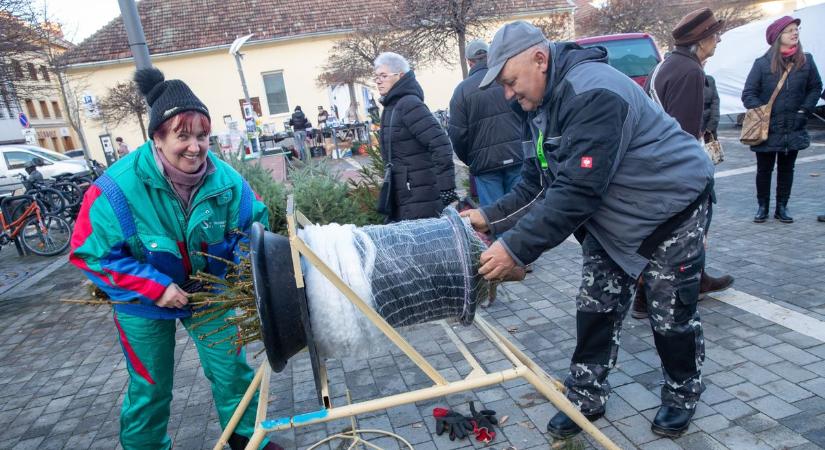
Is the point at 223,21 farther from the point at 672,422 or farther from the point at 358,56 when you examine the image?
the point at 672,422

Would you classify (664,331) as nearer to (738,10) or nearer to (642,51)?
(642,51)

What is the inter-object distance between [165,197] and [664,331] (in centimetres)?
233

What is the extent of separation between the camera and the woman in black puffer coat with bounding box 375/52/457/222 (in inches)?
157

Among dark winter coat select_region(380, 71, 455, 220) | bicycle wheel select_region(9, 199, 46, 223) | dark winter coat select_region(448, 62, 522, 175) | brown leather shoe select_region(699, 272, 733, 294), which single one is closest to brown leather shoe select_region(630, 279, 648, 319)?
brown leather shoe select_region(699, 272, 733, 294)

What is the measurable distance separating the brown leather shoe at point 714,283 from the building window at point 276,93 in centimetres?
2477

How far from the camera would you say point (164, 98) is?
2189mm

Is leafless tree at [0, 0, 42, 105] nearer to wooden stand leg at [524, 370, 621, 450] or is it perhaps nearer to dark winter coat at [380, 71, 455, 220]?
dark winter coat at [380, 71, 455, 220]

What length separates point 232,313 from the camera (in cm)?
256

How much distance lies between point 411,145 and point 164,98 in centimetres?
215

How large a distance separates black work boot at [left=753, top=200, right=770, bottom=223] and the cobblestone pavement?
0.84 feet

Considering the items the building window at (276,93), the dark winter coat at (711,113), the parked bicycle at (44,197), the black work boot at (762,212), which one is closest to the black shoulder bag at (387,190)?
the dark winter coat at (711,113)

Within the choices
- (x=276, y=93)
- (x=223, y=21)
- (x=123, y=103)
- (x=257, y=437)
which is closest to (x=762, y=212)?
(x=257, y=437)

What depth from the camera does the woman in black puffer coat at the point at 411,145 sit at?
13.1 ft

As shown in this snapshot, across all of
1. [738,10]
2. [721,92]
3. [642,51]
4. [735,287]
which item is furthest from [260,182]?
[738,10]
